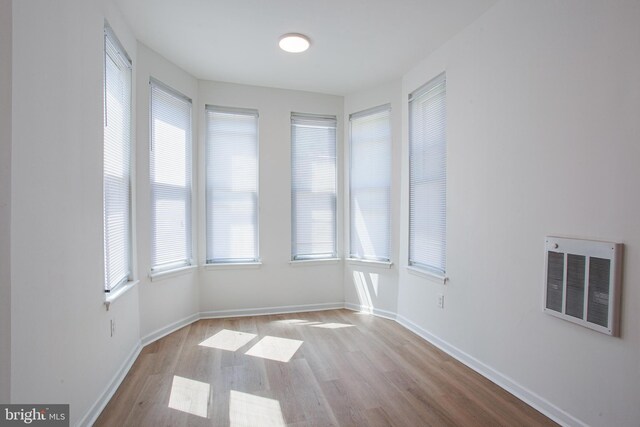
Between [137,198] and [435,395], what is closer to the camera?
[435,395]

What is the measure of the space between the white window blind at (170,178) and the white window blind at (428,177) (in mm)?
2531

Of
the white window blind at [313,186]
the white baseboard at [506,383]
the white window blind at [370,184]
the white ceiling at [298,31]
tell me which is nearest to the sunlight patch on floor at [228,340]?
the white window blind at [313,186]

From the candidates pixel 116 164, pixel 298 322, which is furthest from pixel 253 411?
pixel 116 164

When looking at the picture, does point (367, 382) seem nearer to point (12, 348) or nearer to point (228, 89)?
point (12, 348)

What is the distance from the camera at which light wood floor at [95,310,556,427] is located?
6.44 ft

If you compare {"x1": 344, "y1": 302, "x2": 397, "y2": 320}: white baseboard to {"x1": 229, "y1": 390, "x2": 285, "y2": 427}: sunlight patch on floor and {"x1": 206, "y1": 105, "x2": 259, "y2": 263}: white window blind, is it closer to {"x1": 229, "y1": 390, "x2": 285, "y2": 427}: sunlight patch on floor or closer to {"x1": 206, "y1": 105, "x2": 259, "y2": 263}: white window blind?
{"x1": 206, "y1": 105, "x2": 259, "y2": 263}: white window blind

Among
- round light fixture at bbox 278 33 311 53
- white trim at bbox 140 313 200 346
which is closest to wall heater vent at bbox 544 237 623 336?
round light fixture at bbox 278 33 311 53

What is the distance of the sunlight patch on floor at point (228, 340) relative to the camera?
299 centimetres

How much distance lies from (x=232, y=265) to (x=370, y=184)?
78.1 inches

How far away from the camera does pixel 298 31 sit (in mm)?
2689

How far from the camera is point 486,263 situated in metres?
2.45

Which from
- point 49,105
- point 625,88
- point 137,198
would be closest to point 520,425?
point 625,88

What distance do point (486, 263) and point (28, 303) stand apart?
9.22 ft

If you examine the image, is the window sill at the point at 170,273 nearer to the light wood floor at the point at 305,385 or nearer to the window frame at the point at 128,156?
the window frame at the point at 128,156
